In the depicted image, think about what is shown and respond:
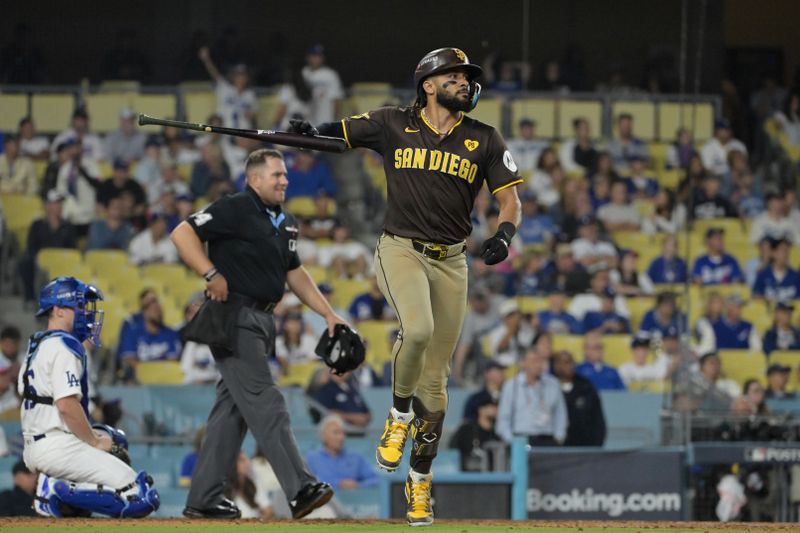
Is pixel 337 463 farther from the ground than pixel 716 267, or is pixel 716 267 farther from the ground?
pixel 716 267

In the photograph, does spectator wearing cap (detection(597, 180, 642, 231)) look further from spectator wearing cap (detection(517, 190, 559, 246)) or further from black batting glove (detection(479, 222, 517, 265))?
black batting glove (detection(479, 222, 517, 265))

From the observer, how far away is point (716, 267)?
13.5 metres

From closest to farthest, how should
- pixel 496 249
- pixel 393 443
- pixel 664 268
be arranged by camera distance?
pixel 496 249 → pixel 393 443 → pixel 664 268

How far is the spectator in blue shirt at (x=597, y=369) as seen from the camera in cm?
1157

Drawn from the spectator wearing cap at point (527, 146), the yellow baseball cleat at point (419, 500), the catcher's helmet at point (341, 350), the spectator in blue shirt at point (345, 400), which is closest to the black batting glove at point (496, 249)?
the yellow baseball cleat at point (419, 500)

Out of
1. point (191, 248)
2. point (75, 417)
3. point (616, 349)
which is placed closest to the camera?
point (75, 417)

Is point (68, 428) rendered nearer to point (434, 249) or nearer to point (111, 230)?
point (434, 249)

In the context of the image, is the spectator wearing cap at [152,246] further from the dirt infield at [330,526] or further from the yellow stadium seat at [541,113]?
the dirt infield at [330,526]

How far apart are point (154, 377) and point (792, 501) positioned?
514cm

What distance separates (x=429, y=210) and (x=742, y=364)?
24.1ft

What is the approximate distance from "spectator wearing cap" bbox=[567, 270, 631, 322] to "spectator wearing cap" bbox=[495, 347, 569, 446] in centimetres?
241

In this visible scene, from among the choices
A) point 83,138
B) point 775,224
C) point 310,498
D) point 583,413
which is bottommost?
point 310,498

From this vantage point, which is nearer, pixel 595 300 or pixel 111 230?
pixel 595 300

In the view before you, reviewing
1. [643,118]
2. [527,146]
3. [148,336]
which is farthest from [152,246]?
[643,118]
